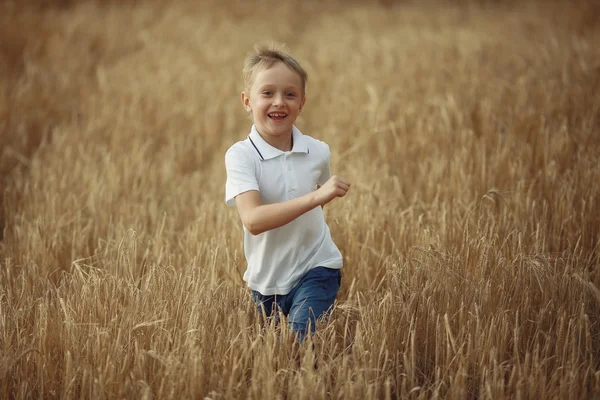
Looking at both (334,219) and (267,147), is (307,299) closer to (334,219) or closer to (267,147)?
(267,147)

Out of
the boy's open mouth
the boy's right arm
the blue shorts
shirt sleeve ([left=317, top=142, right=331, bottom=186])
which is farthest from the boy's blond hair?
the blue shorts

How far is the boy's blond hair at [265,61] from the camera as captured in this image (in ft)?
6.51

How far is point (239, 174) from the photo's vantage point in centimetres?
193

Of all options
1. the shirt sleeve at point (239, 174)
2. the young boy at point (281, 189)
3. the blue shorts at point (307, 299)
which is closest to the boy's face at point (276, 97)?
the young boy at point (281, 189)

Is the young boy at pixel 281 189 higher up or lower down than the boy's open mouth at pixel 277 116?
lower down

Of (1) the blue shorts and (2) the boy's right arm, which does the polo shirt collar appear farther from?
(1) the blue shorts

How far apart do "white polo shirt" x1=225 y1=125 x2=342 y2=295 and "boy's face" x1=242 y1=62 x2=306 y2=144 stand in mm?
65

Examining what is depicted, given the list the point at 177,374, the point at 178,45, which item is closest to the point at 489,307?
the point at 177,374

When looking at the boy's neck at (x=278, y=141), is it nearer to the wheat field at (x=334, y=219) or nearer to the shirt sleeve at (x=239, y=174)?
the shirt sleeve at (x=239, y=174)

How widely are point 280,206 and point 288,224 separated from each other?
222 millimetres

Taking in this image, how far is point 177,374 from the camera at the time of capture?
1.71 meters

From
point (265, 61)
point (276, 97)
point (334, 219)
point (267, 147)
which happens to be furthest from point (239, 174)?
point (334, 219)

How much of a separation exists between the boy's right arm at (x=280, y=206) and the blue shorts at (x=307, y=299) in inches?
10.4

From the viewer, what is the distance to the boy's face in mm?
1965
